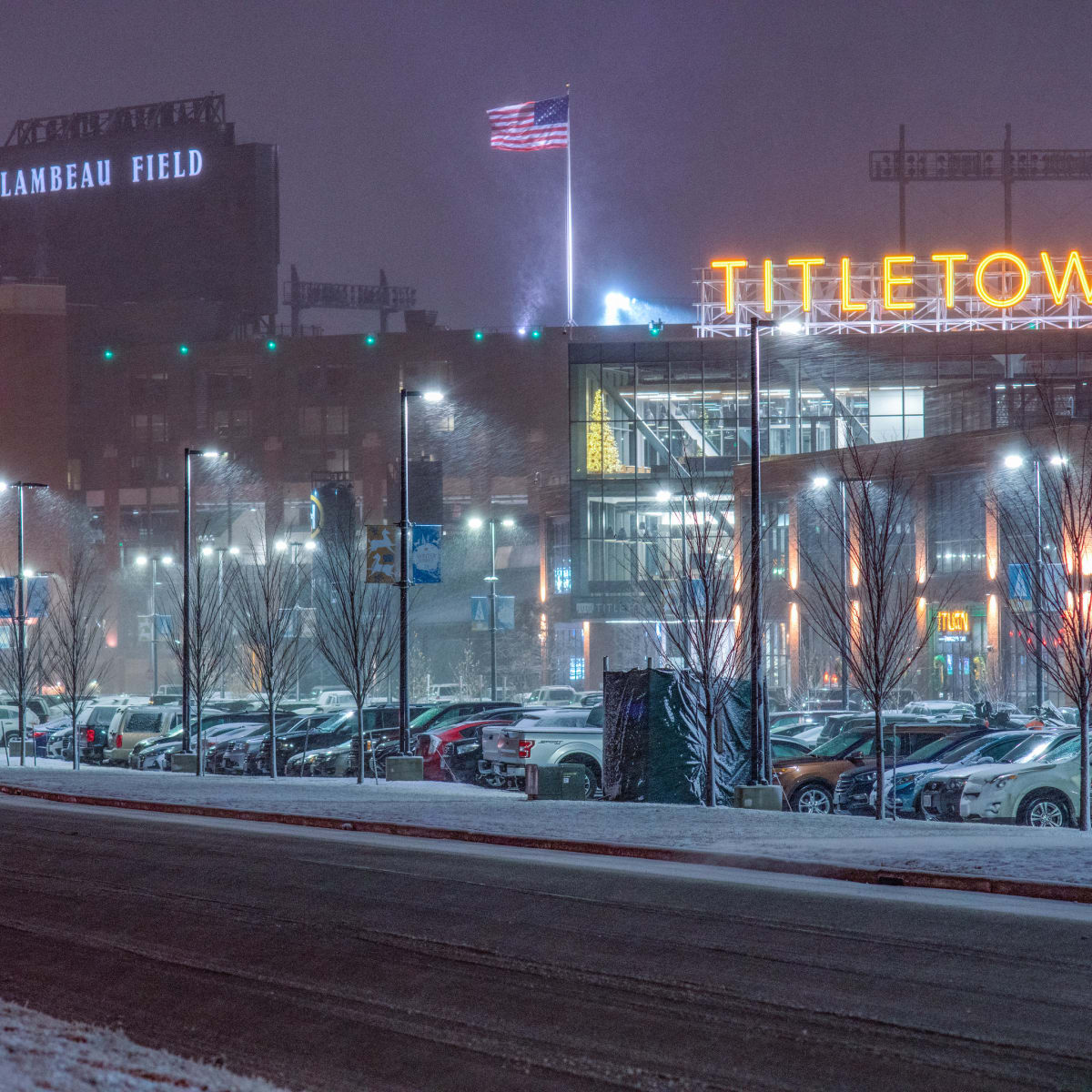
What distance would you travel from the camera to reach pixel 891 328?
262ft

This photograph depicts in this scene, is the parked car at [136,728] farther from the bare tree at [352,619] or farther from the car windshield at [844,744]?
the car windshield at [844,744]

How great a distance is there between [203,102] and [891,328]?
68.2m

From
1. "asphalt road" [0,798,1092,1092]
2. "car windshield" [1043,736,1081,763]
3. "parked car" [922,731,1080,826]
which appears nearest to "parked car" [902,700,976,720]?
"car windshield" [1043,736,1081,763]

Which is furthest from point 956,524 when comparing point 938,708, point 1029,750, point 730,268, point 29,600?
point 1029,750

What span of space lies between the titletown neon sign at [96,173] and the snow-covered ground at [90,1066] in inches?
4660

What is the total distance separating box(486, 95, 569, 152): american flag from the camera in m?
61.5

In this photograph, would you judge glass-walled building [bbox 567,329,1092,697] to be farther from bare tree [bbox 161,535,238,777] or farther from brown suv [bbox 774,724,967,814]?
brown suv [bbox 774,724,967,814]

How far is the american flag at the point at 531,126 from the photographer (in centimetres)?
6150

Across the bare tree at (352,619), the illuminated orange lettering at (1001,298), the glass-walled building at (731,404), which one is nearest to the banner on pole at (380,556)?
the bare tree at (352,619)

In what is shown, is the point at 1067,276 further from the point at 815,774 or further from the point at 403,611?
the point at 815,774

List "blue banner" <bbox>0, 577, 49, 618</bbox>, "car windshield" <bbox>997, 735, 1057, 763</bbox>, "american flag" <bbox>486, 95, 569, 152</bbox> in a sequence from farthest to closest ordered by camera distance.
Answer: "american flag" <bbox>486, 95, 569, 152</bbox>
"blue banner" <bbox>0, 577, 49, 618</bbox>
"car windshield" <bbox>997, 735, 1057, 763</bbox>

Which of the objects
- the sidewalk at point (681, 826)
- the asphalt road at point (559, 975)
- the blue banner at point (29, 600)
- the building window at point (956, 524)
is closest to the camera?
the asphalt road at point (559, 975)

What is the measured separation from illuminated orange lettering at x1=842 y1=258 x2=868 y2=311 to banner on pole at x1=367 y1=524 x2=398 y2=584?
154 ft

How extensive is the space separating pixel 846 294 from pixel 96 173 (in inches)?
3011
